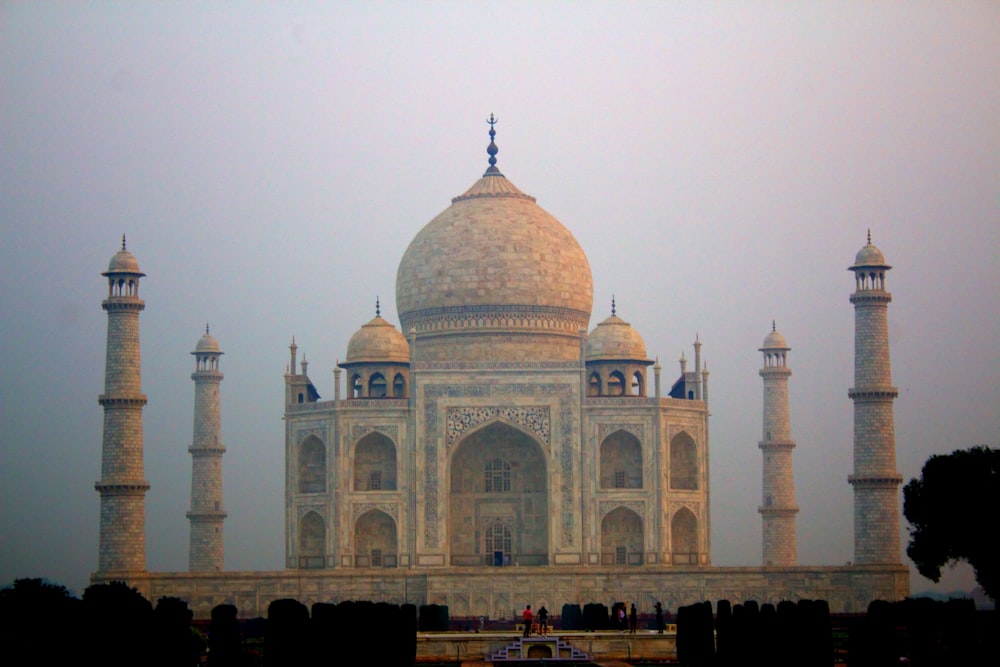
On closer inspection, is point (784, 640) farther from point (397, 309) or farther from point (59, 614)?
point (397, 309)

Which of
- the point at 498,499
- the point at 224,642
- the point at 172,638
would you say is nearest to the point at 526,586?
the point at 498,499

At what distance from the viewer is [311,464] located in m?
37.5

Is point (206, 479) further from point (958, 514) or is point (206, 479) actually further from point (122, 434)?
point (958, 514)

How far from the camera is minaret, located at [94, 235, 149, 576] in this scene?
3447 centimetres

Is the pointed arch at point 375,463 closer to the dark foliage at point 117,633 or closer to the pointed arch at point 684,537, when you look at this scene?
the pointed arch at point 684,537

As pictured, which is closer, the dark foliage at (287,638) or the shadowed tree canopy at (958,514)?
the dark foliage at (287,638)

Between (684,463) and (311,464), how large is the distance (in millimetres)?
7500

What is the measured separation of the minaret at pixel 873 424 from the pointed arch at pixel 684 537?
348 cm

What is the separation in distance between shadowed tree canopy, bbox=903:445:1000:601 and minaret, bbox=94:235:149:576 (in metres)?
14.0

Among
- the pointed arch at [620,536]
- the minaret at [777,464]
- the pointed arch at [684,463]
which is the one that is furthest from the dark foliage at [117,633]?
the minaret at [777,464]

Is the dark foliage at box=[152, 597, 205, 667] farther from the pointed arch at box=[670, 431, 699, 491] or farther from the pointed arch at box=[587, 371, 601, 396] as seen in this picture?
the pointed arch at box=[587, 371, 601, 396]

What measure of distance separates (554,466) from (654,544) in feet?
8.05

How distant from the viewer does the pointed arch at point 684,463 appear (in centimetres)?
3747

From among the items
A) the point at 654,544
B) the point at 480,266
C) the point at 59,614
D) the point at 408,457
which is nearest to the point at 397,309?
the point at 480,266
